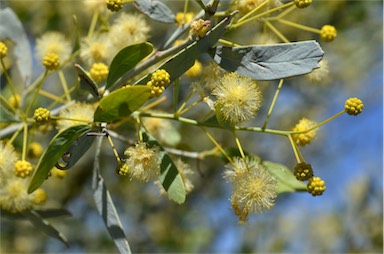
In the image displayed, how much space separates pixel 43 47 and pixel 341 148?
11.4ft

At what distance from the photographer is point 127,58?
1580mm

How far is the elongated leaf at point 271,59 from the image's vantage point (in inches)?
59.1

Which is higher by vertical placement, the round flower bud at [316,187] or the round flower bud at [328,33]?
the round flower bud at [328,33]

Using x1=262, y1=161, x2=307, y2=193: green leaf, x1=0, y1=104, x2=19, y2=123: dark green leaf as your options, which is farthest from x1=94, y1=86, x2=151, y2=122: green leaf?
x1=262, y1=161, x2=307, y2=193: green leaf

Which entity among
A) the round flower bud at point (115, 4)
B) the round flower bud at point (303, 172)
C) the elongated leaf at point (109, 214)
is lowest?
the elongated leaf at point (109, 214)

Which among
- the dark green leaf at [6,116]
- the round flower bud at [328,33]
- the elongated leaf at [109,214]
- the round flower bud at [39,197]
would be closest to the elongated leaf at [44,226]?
the round flower bud at [39,197]

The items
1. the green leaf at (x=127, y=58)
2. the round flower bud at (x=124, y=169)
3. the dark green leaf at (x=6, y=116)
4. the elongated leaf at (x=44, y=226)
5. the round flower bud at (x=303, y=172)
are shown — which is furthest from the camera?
the elongated leaf at (x=44, y=226)

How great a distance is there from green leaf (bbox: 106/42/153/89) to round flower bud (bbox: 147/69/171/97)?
0.23ft

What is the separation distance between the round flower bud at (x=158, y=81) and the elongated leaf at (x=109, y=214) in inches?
20.6

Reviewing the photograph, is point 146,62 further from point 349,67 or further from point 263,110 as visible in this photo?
point 349,67

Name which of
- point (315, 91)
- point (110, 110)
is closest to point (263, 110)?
point (315, 91)

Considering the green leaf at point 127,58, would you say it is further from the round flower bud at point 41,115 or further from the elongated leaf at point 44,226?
the elongated leaf at point 44,226

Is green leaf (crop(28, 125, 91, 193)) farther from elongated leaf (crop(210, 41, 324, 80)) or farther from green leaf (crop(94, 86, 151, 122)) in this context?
elongated leaf (crop(210, 41, 324, 80))

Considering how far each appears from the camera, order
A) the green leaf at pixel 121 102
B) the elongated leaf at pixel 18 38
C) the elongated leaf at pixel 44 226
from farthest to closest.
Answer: the elongated leaf at pixel 18 38
the elongated leaf at pixel 44 226
the green leaf at pixel 121 102
